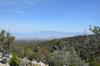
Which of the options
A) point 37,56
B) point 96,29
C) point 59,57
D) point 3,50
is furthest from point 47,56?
point 96,29

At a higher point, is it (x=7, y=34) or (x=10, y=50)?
(x=7, y=34)

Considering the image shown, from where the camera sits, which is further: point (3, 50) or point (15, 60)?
point (3, 50)

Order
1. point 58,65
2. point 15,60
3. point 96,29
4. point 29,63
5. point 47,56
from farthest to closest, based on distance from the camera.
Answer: point 47,56, point 58,65, point 29,63, point 15,60, point 96,29

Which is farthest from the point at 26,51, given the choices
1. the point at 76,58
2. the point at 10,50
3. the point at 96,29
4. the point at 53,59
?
the point at 96,29

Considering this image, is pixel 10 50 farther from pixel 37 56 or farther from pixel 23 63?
pixel 23 63

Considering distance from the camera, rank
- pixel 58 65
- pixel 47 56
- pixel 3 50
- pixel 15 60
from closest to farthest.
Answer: pixel 15 60 < pixel 58 65 < pixel 47 56 < pixel 3 50

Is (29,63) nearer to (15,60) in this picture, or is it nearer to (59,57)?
(15,60)

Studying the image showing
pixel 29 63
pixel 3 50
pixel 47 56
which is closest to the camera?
pixel 29 63

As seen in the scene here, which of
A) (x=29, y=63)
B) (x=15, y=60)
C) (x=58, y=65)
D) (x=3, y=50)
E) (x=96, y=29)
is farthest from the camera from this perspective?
(x=3, y=50)

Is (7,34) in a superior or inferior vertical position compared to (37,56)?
superior
